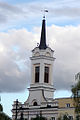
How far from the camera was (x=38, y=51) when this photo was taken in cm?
12888

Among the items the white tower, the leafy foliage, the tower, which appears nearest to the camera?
the leafy foliage

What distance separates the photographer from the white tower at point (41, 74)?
416 feet

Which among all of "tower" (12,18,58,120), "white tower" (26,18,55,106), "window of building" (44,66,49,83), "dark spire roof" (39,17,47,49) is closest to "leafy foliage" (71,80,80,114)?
"tower" (12,18,58,120)

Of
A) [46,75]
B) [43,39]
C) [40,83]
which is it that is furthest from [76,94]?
[43,39]

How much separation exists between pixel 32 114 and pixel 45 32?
60.3 ft

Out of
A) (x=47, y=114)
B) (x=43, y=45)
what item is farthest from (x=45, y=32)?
(x=47, y=114)

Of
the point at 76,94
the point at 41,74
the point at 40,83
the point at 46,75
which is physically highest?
the point at 46,75

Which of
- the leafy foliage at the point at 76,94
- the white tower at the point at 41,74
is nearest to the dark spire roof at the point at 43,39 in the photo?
the white tower at the point at 41,74

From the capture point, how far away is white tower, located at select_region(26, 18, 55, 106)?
12669 cm

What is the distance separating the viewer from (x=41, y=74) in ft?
416

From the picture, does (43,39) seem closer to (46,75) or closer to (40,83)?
(46,75)

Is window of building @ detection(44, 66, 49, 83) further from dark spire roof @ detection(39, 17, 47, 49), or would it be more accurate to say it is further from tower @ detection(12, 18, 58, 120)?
dark spire roof @ detection(39, 17, 47, 49)

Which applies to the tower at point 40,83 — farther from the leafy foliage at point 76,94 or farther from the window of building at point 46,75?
the leafy foliage at point 76,94

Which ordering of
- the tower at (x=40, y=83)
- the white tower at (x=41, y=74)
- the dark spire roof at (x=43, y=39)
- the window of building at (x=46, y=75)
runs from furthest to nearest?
1. the dark spire roof at (x=43, y=39)
2. the window of building at (x=46, y=75)
3. the white tower at (x=41, y=74)
4. the tower at (x=40, y=83)
